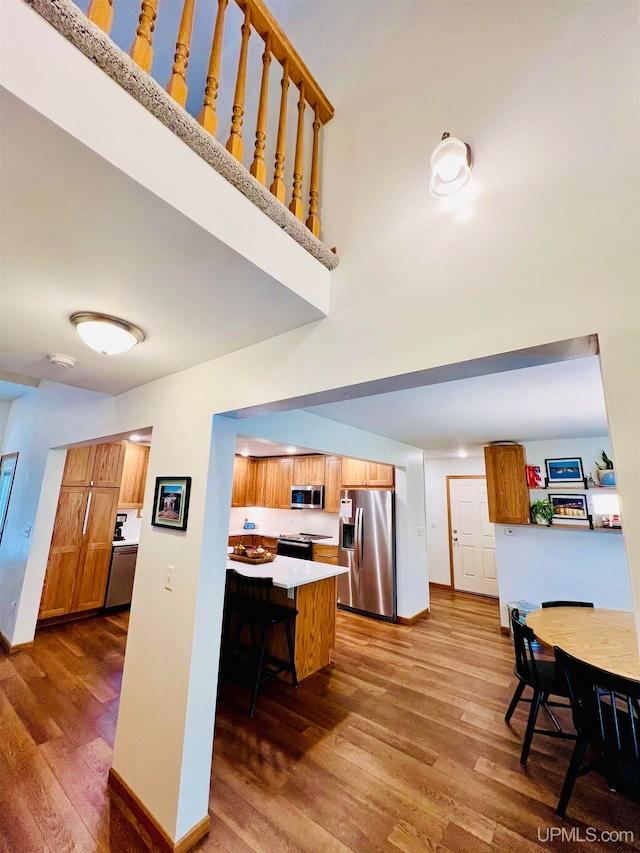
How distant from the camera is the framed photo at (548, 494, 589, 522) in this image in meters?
3.99

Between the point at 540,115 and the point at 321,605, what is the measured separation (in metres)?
3.67

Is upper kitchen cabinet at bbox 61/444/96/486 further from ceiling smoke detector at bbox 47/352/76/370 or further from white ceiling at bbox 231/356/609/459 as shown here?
white ceiling at bbox 231/356/609/459

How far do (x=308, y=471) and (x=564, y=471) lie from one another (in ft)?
11.7

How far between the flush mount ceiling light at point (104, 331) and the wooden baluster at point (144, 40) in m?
0.92

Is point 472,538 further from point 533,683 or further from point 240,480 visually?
point 240,480

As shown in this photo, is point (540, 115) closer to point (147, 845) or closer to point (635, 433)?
point (635, 433)

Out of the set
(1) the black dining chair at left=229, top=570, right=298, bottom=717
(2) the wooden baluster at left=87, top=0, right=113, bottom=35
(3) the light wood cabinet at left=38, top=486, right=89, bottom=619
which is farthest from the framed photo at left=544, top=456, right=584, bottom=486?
(3) the light wood cabinet at left=38, top=486, right=89, bottom=619

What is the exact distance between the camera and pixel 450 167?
1.11m

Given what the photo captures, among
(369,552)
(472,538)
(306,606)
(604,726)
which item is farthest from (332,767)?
(472,538)

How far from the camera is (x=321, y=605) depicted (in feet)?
11.1

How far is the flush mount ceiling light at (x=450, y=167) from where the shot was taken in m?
1.09

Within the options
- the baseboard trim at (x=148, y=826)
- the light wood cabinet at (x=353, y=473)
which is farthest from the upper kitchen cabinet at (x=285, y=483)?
the baseboard trim at (x=148, y=826)

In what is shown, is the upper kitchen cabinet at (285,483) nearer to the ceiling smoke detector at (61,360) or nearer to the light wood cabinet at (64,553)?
the light wood cabinet at (64,553)

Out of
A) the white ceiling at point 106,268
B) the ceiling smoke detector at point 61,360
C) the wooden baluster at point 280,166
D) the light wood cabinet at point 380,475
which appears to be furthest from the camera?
the light wood cabinet at point 380,475
